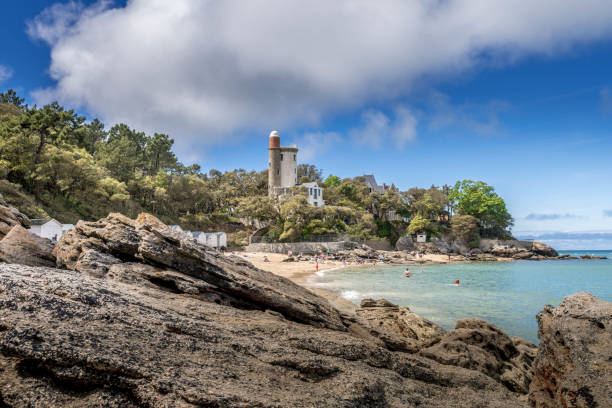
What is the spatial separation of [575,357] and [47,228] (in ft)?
106

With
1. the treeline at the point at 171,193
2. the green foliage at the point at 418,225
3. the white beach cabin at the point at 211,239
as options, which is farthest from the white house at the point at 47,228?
the green foliage at the point at 418,225

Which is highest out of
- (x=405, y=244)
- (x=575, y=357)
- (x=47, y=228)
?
(x=47, y=228)

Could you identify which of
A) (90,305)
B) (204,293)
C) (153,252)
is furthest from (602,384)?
(153,252)

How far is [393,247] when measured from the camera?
69.6 meters

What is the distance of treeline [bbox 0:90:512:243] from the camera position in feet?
130

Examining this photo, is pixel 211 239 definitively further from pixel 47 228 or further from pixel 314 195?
pixel 47 228

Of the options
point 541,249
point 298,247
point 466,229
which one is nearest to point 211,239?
point 298,247

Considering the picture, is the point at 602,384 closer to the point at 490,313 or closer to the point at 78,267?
the point at 78,267

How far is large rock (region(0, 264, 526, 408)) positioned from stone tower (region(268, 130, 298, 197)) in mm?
63380

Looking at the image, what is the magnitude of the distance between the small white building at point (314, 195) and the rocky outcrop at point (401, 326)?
50172mm

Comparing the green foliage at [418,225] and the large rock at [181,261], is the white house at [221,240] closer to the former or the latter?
the green foliage at [418,225]

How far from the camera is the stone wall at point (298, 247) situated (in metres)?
54.7

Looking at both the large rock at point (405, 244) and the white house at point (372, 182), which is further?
the white house at point (372, 182)

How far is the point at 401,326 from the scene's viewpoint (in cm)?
1175
